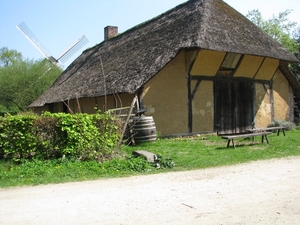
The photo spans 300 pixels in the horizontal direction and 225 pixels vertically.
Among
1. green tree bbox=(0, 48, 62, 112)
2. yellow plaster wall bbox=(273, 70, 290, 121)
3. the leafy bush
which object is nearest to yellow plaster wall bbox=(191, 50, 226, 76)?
the leafy bush

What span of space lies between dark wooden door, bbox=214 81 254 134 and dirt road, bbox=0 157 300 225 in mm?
6907

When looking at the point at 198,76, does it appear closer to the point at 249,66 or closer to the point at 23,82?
the point at 249,66

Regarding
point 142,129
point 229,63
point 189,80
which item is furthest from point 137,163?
point 229,63

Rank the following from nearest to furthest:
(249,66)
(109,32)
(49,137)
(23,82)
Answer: (49,137) → (249,66) → (109,32) → (23,82)

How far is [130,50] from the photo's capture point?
15.6 m

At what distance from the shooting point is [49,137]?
7668 mm

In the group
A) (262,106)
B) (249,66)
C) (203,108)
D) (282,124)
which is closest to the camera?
(203,108)

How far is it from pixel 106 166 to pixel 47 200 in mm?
2288

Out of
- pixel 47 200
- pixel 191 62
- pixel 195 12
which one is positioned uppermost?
pixel 195 12

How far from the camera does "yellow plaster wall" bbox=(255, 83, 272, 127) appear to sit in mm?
14930

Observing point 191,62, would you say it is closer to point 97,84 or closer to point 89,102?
point 97,84

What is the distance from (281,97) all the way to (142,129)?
30.2 feet

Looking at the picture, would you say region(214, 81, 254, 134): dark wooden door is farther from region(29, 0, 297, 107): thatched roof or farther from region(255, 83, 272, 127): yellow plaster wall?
region(29, 0, 297, 107): thatched roof

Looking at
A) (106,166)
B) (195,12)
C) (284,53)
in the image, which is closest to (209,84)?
(195,12)
